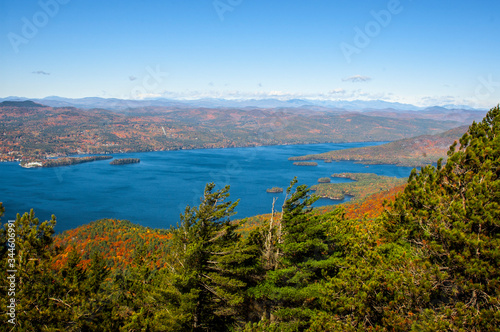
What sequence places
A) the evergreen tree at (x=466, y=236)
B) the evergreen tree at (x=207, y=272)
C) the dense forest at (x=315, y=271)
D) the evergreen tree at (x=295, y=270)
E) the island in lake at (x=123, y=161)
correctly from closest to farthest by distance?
the evergreen tree at (x=466, y=236), the dense forest at (x=315, y=271), the evergreen tree at (x=207, y=272), the evergreen tree at (x=295, y=270), the island in lake at (x=123, y=161)

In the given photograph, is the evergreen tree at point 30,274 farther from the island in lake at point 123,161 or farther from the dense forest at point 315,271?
the island in lake at point 123,161

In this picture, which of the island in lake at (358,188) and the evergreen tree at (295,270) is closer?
the evergreen tree at (295,270)

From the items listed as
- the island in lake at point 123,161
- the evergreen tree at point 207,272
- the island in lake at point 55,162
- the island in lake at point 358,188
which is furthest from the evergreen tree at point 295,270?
the island in lake at point 123,161

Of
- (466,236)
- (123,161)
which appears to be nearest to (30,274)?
(466,236)

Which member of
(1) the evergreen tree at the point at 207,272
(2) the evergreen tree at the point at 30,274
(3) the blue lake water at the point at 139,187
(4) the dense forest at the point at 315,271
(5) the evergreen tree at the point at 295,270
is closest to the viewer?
(4) the dense forest at the point at 315,271

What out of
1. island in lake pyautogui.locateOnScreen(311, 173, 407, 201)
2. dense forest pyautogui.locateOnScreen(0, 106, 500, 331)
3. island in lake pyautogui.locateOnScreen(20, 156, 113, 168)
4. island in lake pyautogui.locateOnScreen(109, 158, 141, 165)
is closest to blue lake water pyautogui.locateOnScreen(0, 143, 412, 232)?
island in lake pyautogui.locateOnScreen(20, 156, 113, 168)

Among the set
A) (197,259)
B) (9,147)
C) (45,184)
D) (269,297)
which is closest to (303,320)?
(269,297)
